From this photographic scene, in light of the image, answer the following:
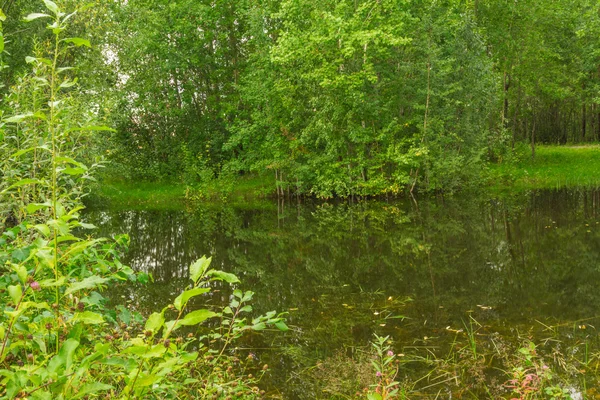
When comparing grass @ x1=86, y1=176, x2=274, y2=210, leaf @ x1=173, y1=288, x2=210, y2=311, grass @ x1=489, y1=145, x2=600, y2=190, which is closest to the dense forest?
grass @ x1=86, y1=176, x2=274, y2=210

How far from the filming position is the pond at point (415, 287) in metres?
5.23

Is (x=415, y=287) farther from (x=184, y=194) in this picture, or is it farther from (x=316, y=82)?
(x=184, y=194)

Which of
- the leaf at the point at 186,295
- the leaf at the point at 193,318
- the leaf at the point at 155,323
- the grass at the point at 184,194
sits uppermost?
the leaf at the point at 186,295

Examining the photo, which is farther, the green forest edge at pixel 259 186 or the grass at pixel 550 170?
the grass at pixel 550 170

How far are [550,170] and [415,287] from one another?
2116 centimetres

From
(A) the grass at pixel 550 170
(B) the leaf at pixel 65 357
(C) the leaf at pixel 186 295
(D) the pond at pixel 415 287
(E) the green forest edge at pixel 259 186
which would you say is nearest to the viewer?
(C) the leaf at pixel 186 295

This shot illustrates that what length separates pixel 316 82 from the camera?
22.0 m

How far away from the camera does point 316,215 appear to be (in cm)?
1803

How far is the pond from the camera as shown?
523 centimetres

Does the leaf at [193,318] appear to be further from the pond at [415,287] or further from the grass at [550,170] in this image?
the grass at [550,170]

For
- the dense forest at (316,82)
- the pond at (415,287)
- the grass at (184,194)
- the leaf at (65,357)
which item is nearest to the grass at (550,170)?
the dense forest at (316,82)

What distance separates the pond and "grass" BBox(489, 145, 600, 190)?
6.25 m

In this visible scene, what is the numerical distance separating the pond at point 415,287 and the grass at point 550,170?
6247mm

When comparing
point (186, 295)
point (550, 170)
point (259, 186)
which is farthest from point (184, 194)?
point (186, 295)
